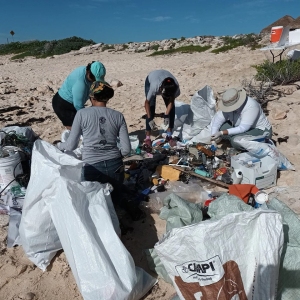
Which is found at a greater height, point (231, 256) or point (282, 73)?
point (282, 73)

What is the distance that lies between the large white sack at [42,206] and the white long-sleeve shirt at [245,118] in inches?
85.3

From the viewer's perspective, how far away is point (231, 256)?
1561 millimetres

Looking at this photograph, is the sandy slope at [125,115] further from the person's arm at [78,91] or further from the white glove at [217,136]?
the person's arm at [78,91]

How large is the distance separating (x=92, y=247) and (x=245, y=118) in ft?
8.35

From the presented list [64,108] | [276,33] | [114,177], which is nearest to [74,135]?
[114,177]

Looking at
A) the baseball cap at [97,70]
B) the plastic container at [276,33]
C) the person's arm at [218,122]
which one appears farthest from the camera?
Answer: the plastic container at [276,33]

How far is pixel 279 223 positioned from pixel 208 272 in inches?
19.4

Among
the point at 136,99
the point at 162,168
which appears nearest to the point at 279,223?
the point at 162,168

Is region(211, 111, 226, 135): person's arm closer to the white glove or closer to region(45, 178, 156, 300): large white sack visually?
the white glove

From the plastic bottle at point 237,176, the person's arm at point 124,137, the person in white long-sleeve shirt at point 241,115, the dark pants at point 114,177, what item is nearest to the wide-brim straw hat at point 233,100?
the person in white long-sleeve shirt at point 241,115

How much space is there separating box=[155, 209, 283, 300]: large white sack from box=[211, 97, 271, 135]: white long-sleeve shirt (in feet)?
6.72

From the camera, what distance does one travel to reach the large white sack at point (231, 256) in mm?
1531

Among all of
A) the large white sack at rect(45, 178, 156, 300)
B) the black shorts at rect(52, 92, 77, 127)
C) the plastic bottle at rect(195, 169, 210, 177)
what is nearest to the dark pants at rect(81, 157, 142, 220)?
the large white sack at rect(45, 178, 156, 300)

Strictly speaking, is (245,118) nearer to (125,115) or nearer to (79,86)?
(79,86)
